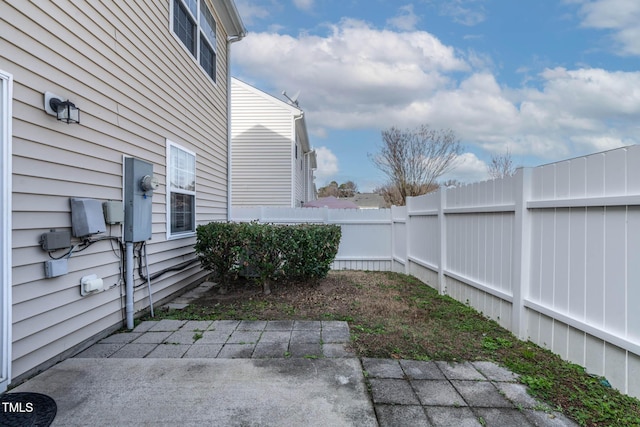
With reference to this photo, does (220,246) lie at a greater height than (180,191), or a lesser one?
lesser

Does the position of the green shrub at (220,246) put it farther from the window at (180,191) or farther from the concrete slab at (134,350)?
the concrete slab at (134,350)

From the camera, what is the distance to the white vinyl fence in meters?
2.32

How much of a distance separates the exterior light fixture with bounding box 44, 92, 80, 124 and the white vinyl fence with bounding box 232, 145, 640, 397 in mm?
4230

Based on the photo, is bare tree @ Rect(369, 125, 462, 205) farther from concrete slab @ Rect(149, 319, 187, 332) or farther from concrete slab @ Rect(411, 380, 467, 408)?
concrete slab @ Rect(411, 380, 467, 408)

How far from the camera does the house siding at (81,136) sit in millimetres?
2535

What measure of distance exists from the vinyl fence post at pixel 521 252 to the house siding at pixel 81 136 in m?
4.22

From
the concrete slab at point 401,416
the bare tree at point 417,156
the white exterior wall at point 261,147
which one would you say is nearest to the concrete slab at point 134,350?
the concrete slab at point 401,416

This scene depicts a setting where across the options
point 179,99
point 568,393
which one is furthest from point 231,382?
point 179,99

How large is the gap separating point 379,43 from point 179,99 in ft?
26.9

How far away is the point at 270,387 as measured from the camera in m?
2.51

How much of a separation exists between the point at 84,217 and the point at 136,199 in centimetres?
86

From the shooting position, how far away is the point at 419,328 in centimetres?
387


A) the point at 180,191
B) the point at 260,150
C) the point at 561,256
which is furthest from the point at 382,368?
the point at 260,150

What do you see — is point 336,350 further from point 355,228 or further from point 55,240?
point 355,228
